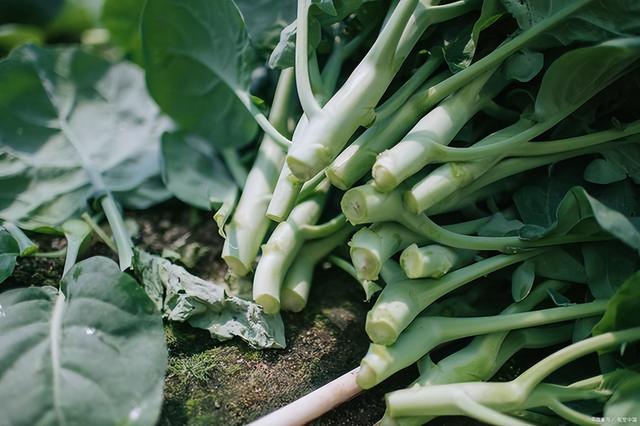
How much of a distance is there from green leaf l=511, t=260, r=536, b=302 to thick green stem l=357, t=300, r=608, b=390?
0.10ft

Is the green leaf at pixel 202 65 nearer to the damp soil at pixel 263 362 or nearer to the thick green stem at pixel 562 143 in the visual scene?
the damp soil at pixel 263 362

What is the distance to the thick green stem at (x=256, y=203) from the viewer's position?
1.11 metres

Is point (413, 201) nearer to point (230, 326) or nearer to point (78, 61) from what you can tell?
point (230, 326)

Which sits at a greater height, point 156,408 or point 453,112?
point 453,112

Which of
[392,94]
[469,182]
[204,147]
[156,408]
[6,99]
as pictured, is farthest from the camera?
[204,147]

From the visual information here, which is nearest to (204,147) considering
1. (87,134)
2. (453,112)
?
(87,134)

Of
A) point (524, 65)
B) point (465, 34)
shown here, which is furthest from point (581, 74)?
point (465, 34)

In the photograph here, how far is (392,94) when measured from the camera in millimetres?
1113

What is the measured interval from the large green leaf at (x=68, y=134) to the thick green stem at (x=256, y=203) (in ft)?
0.89

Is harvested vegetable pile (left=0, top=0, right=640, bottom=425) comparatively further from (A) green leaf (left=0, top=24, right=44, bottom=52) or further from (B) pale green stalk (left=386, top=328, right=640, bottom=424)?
(A) green leaf (left=0, top=24, right=44, bottom=52)

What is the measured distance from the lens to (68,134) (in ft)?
4.31

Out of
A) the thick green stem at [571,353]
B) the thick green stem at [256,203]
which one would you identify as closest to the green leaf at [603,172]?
the thick green stem at [571,353]

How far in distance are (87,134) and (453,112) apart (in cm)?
77

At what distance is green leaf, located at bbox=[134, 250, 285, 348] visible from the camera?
41.2 inches
